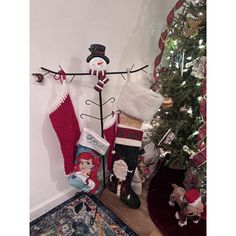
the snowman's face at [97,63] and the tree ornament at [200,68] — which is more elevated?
the tree ornament at [200,68]

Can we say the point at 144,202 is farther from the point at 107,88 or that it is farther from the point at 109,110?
the point at 107,88

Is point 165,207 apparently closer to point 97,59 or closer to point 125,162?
point 125,162

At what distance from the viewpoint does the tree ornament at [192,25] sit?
126cm

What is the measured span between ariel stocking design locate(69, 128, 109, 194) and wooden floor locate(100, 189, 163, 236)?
253 millimetres

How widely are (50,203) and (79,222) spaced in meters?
0.26

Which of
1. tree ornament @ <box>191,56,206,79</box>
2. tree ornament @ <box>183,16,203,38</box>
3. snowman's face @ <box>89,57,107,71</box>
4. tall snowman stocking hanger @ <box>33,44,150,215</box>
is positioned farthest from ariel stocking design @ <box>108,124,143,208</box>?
tree ornament @ <box>183,16,203,38</box>

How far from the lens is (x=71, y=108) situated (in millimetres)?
1244

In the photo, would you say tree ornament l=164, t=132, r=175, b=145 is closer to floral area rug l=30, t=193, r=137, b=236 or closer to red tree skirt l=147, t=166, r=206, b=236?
red tree skirt l=147, t=166, r=206, b=236

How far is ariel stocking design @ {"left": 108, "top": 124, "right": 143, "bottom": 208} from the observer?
4.41 feet

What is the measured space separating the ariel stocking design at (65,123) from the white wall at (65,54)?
0.09 metres

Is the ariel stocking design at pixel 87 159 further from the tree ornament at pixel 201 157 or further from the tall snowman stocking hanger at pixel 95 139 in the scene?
the tree ornament at pixel 201 157

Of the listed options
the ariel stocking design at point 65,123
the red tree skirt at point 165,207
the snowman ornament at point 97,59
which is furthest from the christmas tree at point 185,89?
the ariel stocking design at point 65,123
